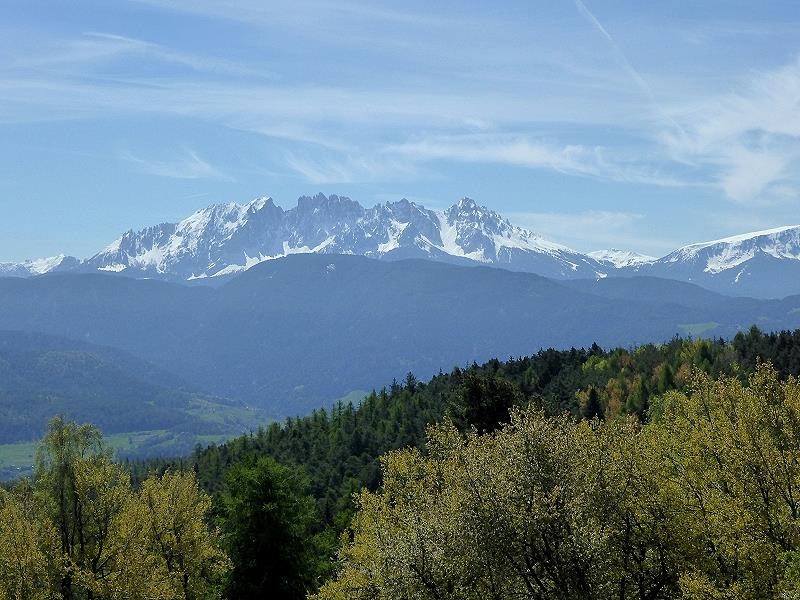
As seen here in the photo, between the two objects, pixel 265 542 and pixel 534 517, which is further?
pixel 265 542

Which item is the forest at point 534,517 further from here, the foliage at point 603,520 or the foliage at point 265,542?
the foliage at point 265,542

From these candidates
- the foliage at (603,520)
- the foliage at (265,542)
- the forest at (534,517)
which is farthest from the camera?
the foliage at (265,542)

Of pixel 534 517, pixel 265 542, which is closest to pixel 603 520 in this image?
pixel 534 517

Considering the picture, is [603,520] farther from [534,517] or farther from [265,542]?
[265,542]

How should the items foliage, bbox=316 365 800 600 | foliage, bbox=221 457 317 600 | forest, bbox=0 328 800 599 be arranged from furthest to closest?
foliage, bbox=221 457 317 600 → forest, bbox=0 328 800 599 → foliage, bbox=316 365 800 600

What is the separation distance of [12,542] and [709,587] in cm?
3730

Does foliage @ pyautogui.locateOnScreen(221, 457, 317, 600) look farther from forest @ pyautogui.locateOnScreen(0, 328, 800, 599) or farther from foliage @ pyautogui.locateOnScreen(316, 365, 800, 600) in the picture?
foliage @ pyautogui.locateOnScreen(316, 365, 800, 600)

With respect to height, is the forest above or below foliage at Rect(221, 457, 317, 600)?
above

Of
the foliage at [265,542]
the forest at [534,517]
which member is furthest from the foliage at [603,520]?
the foliage at [265,542]

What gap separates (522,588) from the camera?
132 feet

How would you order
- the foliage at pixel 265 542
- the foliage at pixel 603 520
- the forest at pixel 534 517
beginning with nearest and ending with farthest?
the foliage at pixel 603 520
the forest at pixel 534 517
the foliage at pixel 265 542

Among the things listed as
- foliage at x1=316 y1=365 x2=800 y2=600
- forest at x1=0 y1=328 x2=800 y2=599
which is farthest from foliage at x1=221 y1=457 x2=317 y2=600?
foliage at x1=316 y1=365 x2=800 y2=600

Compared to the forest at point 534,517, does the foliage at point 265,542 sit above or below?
below

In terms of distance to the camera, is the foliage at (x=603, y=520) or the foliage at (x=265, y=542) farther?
the foliage at (x=265, y=542)
